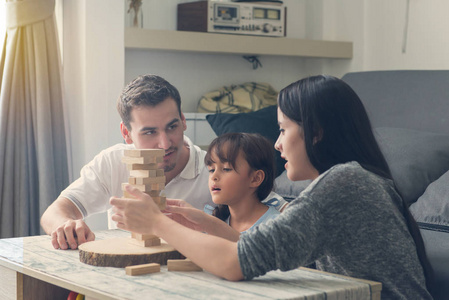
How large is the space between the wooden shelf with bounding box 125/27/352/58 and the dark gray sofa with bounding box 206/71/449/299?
528 millimetres

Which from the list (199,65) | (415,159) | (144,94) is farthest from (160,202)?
(199,65)

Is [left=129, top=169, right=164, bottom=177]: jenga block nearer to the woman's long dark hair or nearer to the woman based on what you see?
the woman

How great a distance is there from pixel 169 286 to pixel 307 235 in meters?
0.26

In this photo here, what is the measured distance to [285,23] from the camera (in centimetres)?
359

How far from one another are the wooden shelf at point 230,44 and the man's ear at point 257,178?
1.49m

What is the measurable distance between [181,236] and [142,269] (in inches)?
3.8

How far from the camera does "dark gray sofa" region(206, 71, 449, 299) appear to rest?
6.46 feet

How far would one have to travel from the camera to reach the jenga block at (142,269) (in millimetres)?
1216

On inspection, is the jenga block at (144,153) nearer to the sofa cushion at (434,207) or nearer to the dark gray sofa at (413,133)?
the dark gray sofa at (413,133)

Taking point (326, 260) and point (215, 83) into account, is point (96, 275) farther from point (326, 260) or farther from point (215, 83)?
point (215, 83)

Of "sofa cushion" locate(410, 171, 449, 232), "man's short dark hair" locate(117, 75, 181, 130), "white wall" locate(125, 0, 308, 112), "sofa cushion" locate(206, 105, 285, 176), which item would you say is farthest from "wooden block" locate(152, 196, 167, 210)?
"white wall" locate(125, 0, 308, 112)

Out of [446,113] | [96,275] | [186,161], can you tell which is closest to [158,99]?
[186,161]

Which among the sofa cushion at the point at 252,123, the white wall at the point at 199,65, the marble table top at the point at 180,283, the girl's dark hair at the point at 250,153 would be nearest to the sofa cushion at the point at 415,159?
the sofa cushion at the point at 252,123

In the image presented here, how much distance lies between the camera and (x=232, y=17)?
3.41 metres
